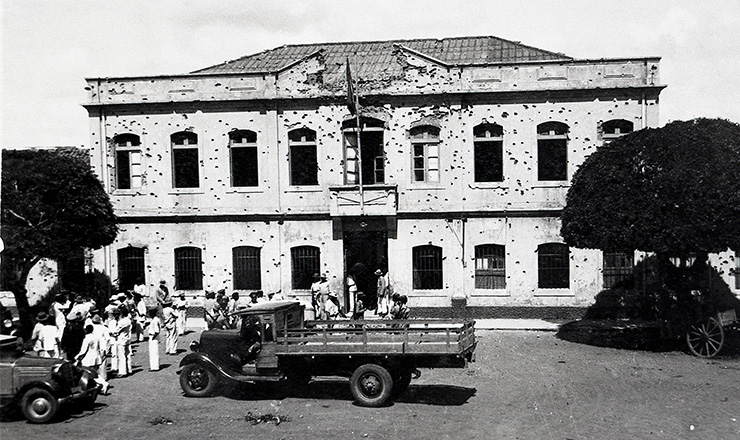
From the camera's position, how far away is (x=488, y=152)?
2200 centimetres

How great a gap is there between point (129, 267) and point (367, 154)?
9586 mm

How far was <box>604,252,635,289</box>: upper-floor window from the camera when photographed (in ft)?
69.9

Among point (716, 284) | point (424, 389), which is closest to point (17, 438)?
point (424, 389)

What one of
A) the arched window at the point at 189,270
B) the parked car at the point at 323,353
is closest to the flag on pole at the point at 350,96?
the arched window at the point at 189,270

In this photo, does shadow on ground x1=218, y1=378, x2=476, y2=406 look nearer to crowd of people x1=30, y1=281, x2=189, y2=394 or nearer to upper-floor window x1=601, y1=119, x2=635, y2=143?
crowd of people x1=30, y1=281, x2=189, y2=394

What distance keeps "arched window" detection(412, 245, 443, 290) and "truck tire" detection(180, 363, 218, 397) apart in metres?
10.9

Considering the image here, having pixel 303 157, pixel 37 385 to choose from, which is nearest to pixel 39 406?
pixel 37 385

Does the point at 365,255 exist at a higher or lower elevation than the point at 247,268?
higher

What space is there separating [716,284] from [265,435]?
56.5 feet

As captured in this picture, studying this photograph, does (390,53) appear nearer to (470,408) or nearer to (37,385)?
(470,408)

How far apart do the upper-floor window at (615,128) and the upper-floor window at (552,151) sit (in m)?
1.27

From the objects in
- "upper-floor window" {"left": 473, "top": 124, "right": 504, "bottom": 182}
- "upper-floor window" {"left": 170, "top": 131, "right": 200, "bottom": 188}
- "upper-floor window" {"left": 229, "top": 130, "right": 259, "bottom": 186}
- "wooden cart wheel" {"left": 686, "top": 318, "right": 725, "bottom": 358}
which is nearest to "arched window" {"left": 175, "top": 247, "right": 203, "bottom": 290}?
"upper-floor window" {"left": 170, "top": 131, "right": 200, "bottom": 188}

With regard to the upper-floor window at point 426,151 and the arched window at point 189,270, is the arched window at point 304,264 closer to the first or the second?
the arched window at point 189,270

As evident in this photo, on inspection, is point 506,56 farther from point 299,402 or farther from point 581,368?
point 299,402
